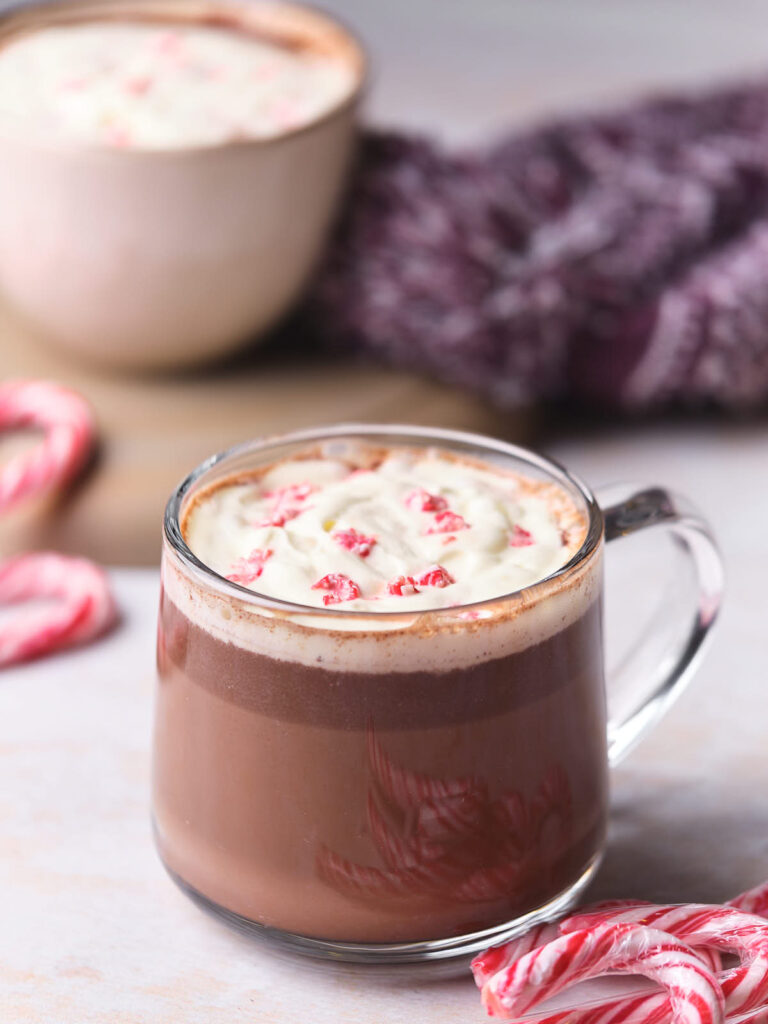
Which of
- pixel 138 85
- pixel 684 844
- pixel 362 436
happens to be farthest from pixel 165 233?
pixel 684 844

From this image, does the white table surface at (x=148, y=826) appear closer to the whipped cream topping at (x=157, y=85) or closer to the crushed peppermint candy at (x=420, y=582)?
the crushed peppermint candy at (x=420, y=582)

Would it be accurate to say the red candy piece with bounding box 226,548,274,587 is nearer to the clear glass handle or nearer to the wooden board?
the clear glass handle

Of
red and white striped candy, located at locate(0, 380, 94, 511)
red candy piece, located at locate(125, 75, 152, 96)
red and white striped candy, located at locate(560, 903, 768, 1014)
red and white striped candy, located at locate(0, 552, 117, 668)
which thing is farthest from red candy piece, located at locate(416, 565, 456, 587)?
red candy piece, located at locate(125, 75, 152, 96)

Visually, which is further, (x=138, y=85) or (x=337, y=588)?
(x=138, y=85)

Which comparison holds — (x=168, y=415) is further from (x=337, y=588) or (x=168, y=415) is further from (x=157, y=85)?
(x=337, y=588)

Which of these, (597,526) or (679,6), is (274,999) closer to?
(597,526)

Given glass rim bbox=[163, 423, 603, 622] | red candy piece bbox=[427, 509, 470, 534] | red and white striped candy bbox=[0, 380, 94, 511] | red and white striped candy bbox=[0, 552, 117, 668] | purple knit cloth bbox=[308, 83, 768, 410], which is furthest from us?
purple knit cloth bbox=[308, 83, 768, 410]

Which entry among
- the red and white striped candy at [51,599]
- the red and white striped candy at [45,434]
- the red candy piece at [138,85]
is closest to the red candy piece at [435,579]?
the red and white striped candy at [51,599]
